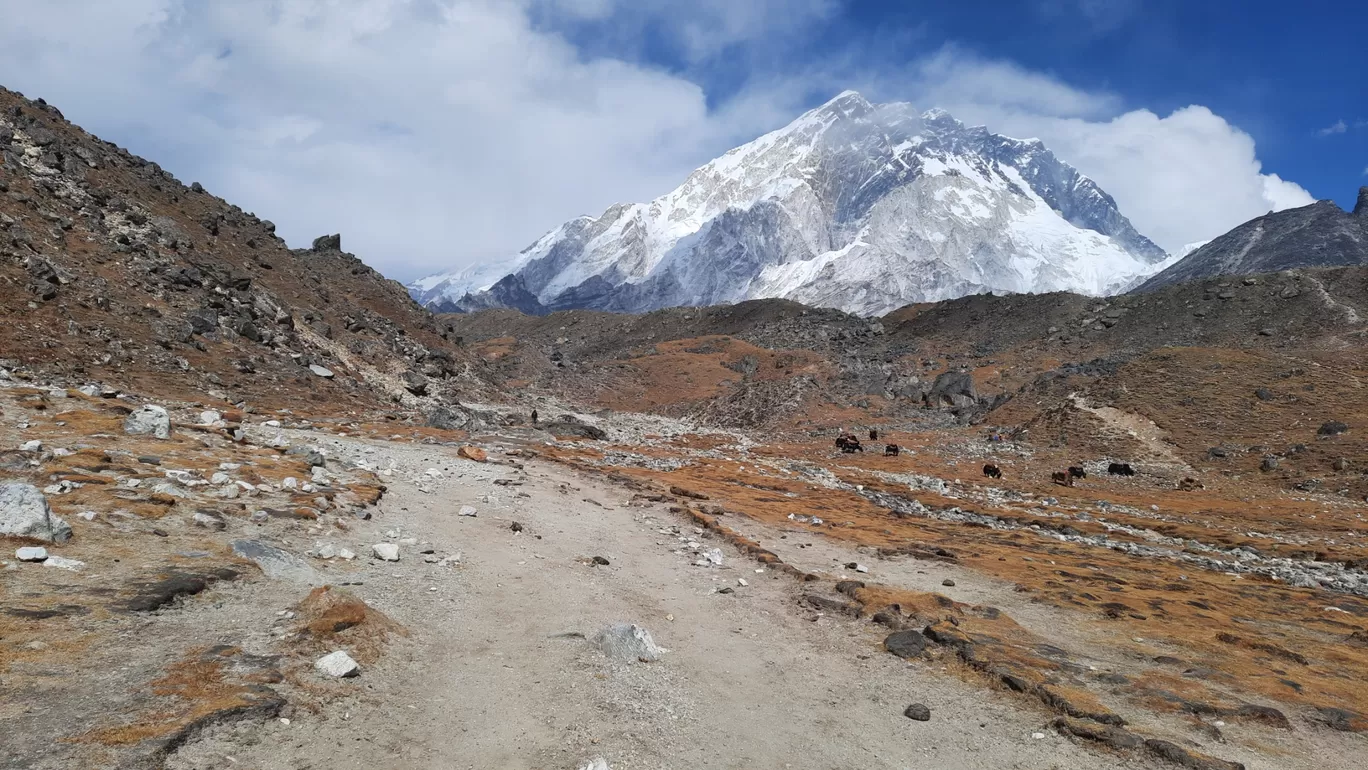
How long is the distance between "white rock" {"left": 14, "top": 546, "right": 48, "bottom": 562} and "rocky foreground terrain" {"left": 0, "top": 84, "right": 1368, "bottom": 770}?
59mm

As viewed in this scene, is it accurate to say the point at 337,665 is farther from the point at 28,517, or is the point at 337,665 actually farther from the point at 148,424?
the point at 148,424

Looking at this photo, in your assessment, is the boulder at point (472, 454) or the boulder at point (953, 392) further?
the boulder at point (953, 392)

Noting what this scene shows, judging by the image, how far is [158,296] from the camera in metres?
40.6

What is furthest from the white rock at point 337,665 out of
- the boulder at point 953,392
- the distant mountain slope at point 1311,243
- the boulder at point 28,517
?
the distant mountain slope at point 1311,243

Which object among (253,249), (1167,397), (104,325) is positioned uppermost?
(253,249)

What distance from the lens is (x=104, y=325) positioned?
3528 centimetres

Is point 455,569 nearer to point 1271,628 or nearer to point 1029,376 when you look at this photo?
point 1271,628

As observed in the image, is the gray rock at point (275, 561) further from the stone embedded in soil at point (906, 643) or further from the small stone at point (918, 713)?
the stone embedded in soil at point (906, 643)

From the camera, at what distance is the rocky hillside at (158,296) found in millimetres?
33750

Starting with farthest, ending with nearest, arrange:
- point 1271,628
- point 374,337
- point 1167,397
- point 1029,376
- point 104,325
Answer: point 1029,376
point 374,337
point 1167,397
point 104,325
point 1271,628

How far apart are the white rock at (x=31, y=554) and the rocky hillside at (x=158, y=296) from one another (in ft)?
90.3

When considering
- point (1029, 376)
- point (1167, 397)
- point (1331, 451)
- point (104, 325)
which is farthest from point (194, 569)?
point (1029, 376)

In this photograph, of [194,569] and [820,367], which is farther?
[820,367]

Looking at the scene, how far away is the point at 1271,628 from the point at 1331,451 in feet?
106
